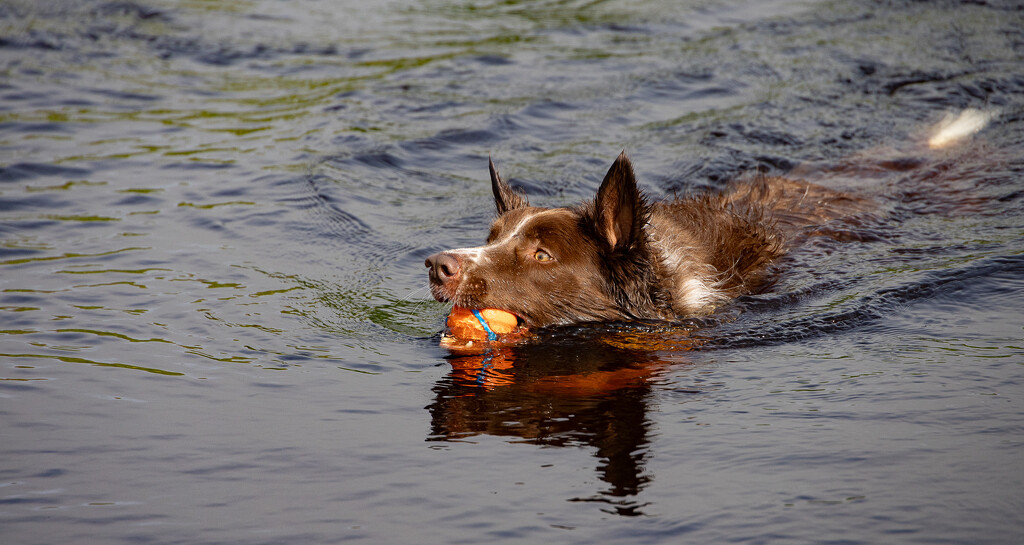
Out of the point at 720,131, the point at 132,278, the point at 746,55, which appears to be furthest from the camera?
the point at 746,55

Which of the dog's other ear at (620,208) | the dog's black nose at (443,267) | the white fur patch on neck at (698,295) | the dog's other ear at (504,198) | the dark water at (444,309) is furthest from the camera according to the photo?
the dog's other ear at (504,198)

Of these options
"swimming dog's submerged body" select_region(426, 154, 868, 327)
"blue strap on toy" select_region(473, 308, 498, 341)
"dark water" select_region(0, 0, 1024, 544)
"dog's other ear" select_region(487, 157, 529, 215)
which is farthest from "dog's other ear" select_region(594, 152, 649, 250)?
"blue strap on toy" select_region(473, 308, 498, 341)

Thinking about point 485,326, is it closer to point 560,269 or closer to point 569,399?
point 560,269

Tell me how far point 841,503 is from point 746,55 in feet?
36.5

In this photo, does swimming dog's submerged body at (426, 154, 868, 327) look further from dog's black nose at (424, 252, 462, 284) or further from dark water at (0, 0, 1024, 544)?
dark water at (0, 0, 1024, 544)

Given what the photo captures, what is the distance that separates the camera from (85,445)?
5293 millimetres

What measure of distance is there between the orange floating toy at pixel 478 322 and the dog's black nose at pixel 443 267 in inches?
12.4

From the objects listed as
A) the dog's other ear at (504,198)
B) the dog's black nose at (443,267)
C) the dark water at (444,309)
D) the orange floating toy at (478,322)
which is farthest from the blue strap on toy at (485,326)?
the dog's other ear at (504,198)

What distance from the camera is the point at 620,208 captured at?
263 inches

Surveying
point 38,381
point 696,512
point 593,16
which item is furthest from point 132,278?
point 593,16

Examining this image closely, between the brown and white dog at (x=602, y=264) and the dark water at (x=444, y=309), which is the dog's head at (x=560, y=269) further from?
the dark water at (x=444, y=309)

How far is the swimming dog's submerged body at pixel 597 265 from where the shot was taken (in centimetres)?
672

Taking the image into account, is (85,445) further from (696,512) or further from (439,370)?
(696,512)

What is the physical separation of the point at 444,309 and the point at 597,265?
162 centimetres
